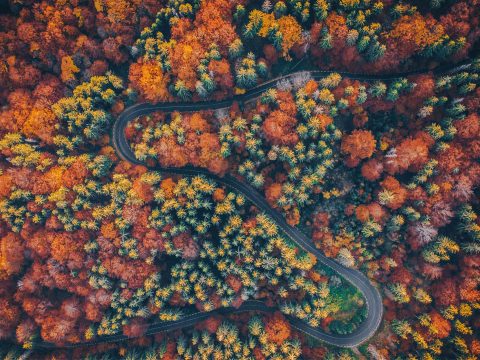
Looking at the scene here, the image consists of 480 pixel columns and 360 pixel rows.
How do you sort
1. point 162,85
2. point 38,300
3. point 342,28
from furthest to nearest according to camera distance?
point 38,300 → point 162,85 → point 342,28

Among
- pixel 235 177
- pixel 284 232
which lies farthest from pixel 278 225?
pixel 235 177

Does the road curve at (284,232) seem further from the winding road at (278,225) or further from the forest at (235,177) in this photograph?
the forest at (235,177)

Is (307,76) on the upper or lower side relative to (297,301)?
upper

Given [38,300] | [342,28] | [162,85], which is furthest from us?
[38,300]

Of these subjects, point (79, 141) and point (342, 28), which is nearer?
point (342, 28)

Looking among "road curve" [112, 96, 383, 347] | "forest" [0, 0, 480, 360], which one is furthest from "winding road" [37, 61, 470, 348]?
"forest" [0, 0, 480, 360]

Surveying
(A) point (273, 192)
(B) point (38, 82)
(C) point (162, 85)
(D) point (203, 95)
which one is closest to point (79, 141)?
(B) point (38, 82)

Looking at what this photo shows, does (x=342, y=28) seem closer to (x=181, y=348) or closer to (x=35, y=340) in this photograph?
(x=181, y=348)

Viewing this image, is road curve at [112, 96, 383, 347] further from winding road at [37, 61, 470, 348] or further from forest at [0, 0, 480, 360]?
forest at [0, 0, 480, 360]
